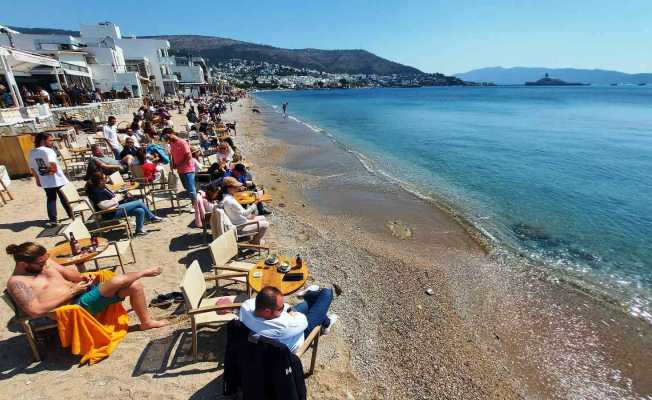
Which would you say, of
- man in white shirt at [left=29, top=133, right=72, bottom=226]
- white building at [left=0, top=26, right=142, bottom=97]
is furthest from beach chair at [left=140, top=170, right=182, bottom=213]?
white building at [left=0, top=26, right=142, bottom=97]

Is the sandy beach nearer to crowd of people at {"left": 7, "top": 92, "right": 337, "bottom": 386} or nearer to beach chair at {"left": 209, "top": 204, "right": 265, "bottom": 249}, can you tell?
crowd of people at {"left": 7, "top": 92, "right": 337, "bottom": 386}

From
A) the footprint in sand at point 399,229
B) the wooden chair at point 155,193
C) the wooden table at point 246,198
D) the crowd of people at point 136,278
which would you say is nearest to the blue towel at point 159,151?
the crowd of people at point 136,278

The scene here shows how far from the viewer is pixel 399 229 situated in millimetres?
9750

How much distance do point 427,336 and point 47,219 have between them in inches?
364

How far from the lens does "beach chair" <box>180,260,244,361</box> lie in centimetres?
392

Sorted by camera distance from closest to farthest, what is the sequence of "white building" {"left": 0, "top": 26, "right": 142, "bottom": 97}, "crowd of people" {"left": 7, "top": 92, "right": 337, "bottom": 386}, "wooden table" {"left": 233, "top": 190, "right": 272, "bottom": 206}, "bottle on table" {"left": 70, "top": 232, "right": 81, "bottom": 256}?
1. "crowd of people" {"left": 7, "top": 92, "right": 337, "bottom": 386}
2. "bottle on table" {"left": 70, "top": 232, "right": 81, "bottom": 256}
3. "wooden table" {"left": 233, "top": 190, "right": 272, "bottom": 206}
4. "white building" {"left": 0, "top": 26, "right": 142, "bottom": 97}

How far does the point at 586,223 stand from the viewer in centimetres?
1099

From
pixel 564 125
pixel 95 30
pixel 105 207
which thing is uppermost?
pixel 95 30

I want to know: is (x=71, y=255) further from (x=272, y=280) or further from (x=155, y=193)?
(x=155, y=193)

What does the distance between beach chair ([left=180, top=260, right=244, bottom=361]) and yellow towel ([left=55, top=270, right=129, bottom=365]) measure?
40.9 inches

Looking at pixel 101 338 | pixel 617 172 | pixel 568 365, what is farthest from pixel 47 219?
pixel 617 172

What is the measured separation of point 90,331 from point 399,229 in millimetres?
7798

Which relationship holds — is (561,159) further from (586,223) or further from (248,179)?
(248,179)

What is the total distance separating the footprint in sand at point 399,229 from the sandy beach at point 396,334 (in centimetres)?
13
